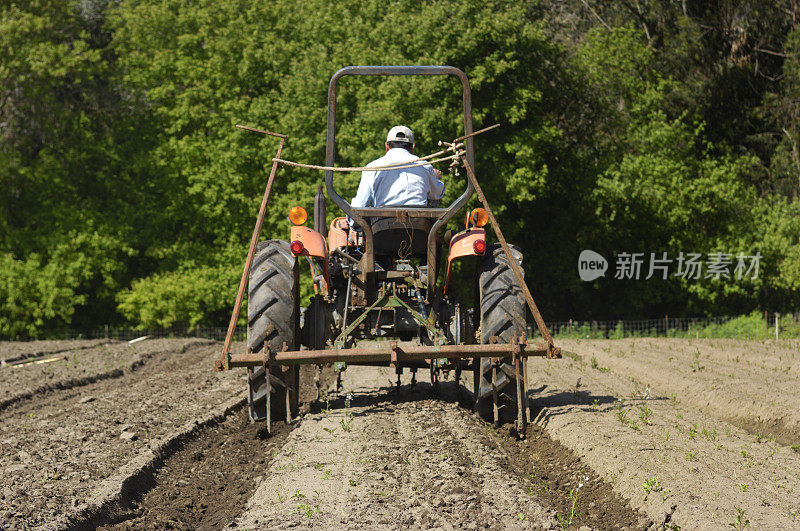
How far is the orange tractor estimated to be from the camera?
249 inches

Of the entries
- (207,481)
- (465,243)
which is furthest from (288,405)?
(465,243)

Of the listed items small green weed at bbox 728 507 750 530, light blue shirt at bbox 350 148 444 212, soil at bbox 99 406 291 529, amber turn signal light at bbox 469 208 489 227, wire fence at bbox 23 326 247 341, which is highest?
light blue shirt at bbox 350 148 444 212

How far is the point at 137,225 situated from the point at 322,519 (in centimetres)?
2163

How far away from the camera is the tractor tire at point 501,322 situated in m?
6.59

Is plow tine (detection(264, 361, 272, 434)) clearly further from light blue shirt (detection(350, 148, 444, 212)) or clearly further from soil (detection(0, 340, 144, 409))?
soil (detection(0, 340, 144, 409))

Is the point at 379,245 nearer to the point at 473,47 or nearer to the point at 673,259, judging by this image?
the point at 473,47

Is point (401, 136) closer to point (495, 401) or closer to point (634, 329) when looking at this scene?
point (495, 401)

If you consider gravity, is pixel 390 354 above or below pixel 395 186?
below

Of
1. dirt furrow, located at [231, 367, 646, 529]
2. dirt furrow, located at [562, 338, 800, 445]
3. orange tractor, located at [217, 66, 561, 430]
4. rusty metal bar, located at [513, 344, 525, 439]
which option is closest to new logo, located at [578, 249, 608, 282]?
dirt furrow, located at [562, 338, 800, 445]

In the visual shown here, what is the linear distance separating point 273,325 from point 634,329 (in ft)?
69.7

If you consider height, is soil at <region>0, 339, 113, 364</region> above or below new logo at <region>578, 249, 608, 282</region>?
below

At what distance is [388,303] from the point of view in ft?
23.4

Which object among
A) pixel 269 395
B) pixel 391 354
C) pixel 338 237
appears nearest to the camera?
pixel 391 354

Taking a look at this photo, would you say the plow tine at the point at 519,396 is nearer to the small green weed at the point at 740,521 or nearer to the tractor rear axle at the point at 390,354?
the tractor rear axle at the point at 390,354
